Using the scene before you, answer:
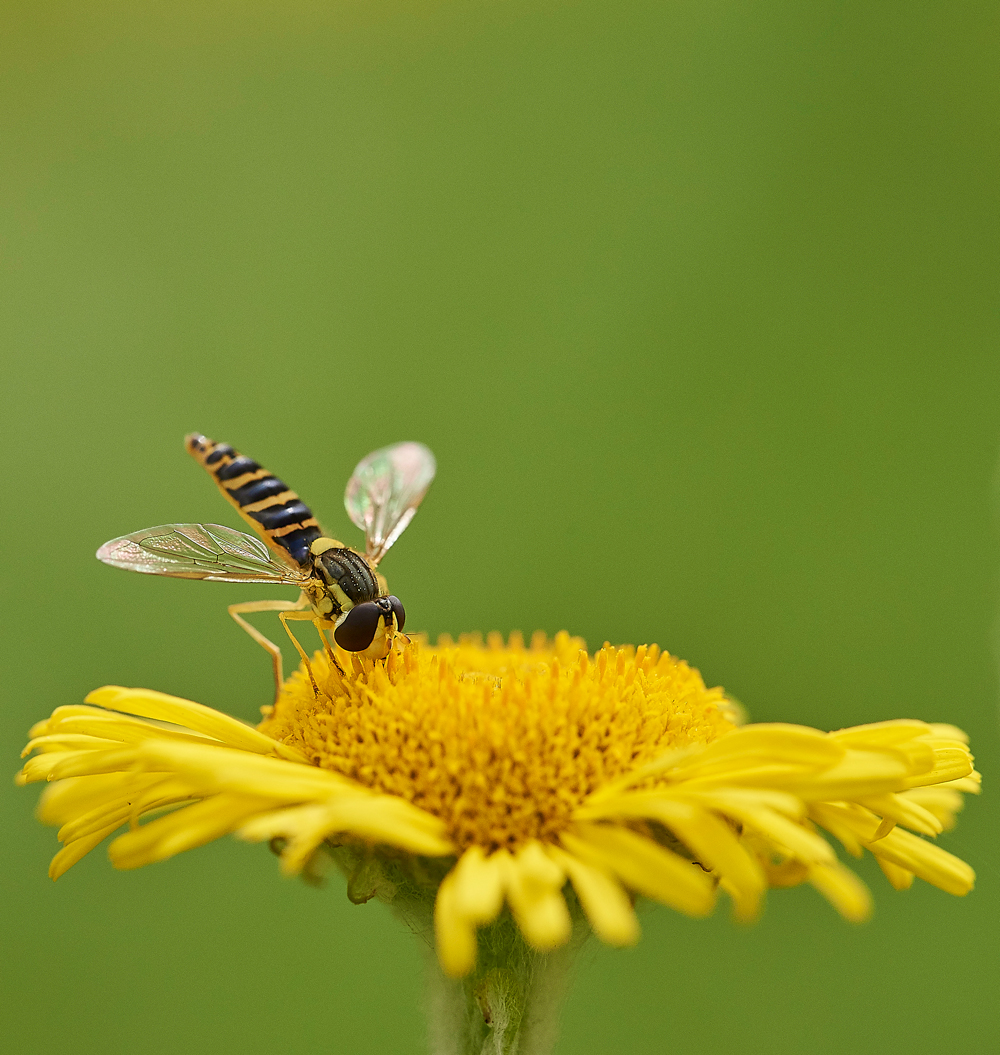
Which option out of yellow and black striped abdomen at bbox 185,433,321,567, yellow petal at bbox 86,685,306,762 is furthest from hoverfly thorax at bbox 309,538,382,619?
yellow petal at bbox 86,685,306,762

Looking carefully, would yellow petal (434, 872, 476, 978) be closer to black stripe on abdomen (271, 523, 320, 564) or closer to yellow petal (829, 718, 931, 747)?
yellow petal (829, 718, 931, 747)

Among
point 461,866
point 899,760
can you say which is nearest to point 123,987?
point 461,866

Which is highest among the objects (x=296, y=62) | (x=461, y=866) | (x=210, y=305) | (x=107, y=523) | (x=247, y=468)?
(x=296, y=62)

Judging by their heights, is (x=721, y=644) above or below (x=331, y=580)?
below

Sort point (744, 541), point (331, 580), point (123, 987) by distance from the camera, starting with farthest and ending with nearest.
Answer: point (744, 541)
point (123, 987)
point (331, 580)

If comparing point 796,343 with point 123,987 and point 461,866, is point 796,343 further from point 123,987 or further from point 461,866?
point 461,866

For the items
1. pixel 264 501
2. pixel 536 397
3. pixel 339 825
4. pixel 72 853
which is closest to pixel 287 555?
pixel 264 501
